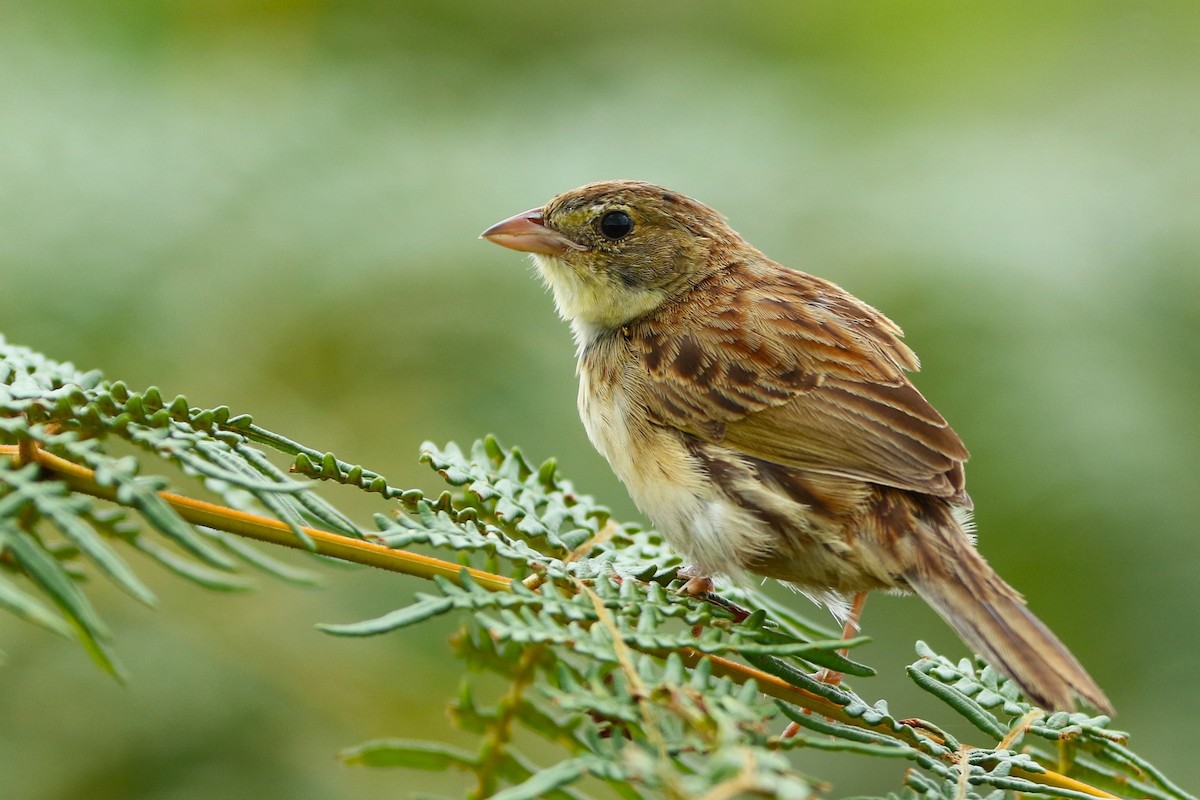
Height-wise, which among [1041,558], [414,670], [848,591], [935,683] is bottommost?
[414,670]

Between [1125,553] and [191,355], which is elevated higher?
[1125,553]

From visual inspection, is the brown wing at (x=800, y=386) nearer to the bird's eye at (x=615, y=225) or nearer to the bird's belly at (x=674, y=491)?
the bird's belly at (x=674, y=491)

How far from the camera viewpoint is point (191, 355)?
15.1ft

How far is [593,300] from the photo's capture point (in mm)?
4066

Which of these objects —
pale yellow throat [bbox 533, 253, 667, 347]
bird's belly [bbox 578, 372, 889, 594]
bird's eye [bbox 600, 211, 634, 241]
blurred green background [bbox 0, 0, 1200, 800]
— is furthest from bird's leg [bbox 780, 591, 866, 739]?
bird's eye [bbox 600, 211, 634, 241]

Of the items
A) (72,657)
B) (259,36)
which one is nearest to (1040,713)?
(72,657)

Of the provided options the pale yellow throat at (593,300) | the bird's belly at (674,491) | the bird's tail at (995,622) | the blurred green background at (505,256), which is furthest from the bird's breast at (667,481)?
the blurred green background at (505,256)

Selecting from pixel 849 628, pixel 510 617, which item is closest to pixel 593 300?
pixel 849 628

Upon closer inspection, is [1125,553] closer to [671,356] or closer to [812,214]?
[671,356]

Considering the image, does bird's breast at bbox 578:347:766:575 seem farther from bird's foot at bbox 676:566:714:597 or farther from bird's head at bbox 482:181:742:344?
bird's head at bbox 482:181:742:344

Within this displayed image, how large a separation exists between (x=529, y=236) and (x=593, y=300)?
0.98 feet

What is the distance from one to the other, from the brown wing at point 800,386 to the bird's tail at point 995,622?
179 millimetres

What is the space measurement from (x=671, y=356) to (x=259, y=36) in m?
3.85

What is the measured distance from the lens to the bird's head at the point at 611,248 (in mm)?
4074
